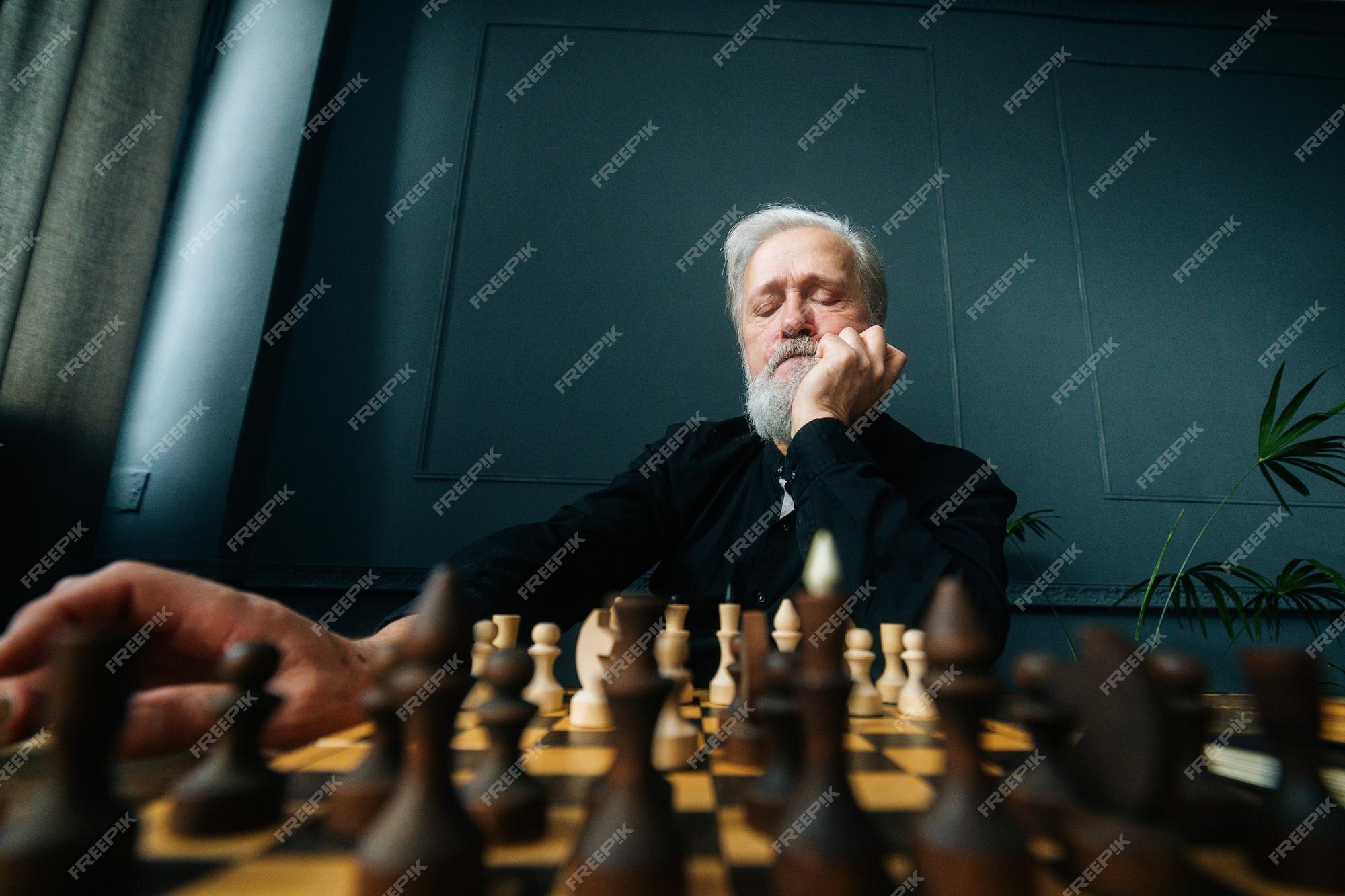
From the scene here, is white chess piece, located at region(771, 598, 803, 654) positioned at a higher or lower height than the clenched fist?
lower

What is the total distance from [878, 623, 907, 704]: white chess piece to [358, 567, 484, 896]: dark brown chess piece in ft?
2.29

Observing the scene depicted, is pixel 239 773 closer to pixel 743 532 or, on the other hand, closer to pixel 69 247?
pixel 743 532

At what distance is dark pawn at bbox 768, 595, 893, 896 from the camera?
1.06 ft

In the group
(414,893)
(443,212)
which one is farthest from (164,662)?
(443,212)

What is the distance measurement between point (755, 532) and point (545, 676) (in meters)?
0.72

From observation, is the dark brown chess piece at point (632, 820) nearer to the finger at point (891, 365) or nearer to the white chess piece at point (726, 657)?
the white chess piece at point (726, 657)

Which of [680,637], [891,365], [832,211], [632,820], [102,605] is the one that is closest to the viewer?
[632,820]

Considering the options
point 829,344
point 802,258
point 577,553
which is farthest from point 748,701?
point 802,258

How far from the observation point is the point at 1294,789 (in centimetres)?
38

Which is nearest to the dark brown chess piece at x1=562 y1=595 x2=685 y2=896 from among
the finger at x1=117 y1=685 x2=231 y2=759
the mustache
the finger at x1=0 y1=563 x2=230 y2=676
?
the finger at x1=117 y1=685 x2=231 y2=759

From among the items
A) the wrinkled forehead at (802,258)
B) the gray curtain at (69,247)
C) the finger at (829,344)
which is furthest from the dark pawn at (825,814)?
the gray curtain at (69,247)

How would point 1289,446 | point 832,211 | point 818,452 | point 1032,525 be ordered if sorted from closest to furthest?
point 818,452
point 1289,446
point 1032,525
point 832,211

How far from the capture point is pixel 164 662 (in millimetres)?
657

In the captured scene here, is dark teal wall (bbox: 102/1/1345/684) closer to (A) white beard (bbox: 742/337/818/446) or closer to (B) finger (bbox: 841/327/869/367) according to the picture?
(A) white beard (bbox: 742/337/818/446)
